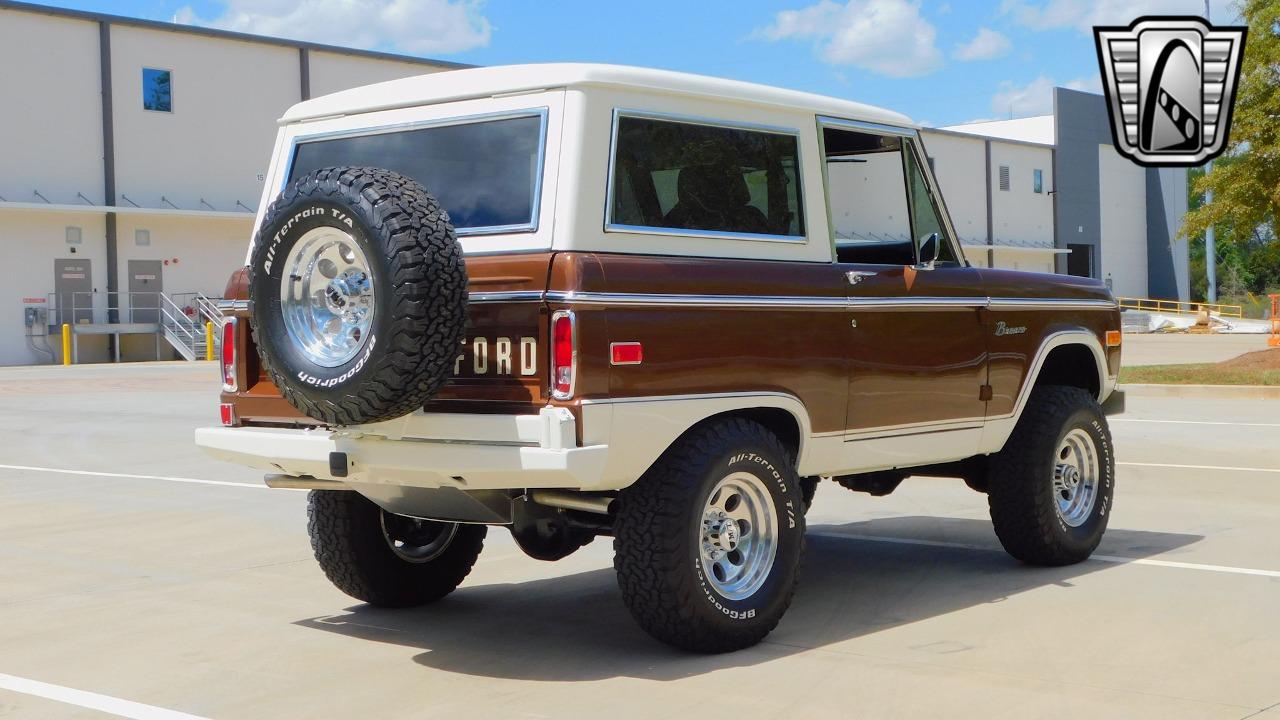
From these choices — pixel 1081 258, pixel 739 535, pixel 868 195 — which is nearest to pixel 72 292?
pixel 868 195

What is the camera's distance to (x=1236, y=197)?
29.0 metres

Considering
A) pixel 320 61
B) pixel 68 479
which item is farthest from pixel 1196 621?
pixel 320 61

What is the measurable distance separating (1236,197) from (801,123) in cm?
2501

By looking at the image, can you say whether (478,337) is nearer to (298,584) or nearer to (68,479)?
(298,584)

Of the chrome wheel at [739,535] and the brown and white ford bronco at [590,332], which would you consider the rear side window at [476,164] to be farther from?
the chrome wheel at [739,535]


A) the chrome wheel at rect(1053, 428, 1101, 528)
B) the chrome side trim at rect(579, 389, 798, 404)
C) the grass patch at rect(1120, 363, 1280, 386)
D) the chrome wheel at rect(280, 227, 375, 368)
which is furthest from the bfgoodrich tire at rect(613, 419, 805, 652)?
the grass patch at rect(1120, 363, 1280, 386)

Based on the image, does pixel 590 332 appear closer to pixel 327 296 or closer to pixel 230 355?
pixel 327 296

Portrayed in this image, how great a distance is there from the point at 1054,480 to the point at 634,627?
266 centimetres

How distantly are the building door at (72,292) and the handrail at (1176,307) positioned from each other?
4625 centimetres

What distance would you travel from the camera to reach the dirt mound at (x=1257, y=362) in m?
25.9

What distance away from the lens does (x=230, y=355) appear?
6594mm

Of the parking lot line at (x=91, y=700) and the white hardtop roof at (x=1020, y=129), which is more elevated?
the white hardtop roof at (x=1020, y=129)

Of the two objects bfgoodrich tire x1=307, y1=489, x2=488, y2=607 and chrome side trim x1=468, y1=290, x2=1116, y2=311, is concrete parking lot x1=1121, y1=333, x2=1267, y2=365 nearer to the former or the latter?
chrome side trim x1=468, y1=290, x2=1116, y2=311

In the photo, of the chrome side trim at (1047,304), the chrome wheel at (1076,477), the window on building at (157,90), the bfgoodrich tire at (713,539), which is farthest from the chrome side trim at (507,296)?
the window on building at (157,90)
